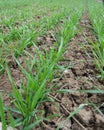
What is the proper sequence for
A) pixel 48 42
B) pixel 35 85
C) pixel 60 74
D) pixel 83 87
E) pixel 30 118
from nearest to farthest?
pixel 30 118, pixel 35 85, pixel 83 87, pixel 60 74, pixel 48 42

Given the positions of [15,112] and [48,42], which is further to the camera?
[48,42]

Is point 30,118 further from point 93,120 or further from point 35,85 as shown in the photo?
point 93,120

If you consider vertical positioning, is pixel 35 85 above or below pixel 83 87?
above

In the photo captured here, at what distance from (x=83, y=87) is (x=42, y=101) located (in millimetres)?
351

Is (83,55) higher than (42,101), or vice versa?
(42,101)

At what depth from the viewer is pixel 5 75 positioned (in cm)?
157

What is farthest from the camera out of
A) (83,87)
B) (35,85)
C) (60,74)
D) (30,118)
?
(60,74)

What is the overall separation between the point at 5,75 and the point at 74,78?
1.52ft

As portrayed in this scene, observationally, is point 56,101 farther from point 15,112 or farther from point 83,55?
point 83,55

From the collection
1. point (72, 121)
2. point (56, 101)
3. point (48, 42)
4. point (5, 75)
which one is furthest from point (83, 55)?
point (72, 121)

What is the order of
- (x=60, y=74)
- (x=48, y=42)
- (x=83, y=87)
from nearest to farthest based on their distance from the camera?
1. (x=83, y=87)
2. (x=60, y=74)
3. (x=48, y=42)

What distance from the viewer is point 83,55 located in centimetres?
211

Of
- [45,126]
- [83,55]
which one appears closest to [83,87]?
[45,126]

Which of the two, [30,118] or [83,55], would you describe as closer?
[30,118]
